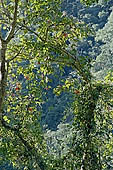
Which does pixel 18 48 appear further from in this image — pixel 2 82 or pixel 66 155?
pixel 66 155

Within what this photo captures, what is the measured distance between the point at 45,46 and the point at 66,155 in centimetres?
186

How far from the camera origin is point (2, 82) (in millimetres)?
4809

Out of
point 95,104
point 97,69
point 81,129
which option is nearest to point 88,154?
point 81,129

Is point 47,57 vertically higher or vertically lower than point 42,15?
lower

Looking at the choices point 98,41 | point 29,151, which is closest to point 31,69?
point 29,151

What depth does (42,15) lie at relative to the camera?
521cm

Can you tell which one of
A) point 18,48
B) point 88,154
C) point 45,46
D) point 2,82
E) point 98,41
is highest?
point 98,41

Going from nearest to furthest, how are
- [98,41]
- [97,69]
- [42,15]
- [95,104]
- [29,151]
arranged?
1. [42,15]
2. [95,104]
3. [29,151]
4. [97,69]
5. [98,41]

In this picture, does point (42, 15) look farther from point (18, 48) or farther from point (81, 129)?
point (81, 129)

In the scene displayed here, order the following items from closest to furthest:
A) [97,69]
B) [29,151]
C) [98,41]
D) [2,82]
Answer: [2,82] < [29,151] < [97,69] < [98,41]

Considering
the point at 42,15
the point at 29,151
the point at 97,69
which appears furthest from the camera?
the point at 97,69

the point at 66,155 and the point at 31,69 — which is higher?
the point at 31,69

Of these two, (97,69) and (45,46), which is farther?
(97,69)

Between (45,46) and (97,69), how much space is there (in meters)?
92.2
